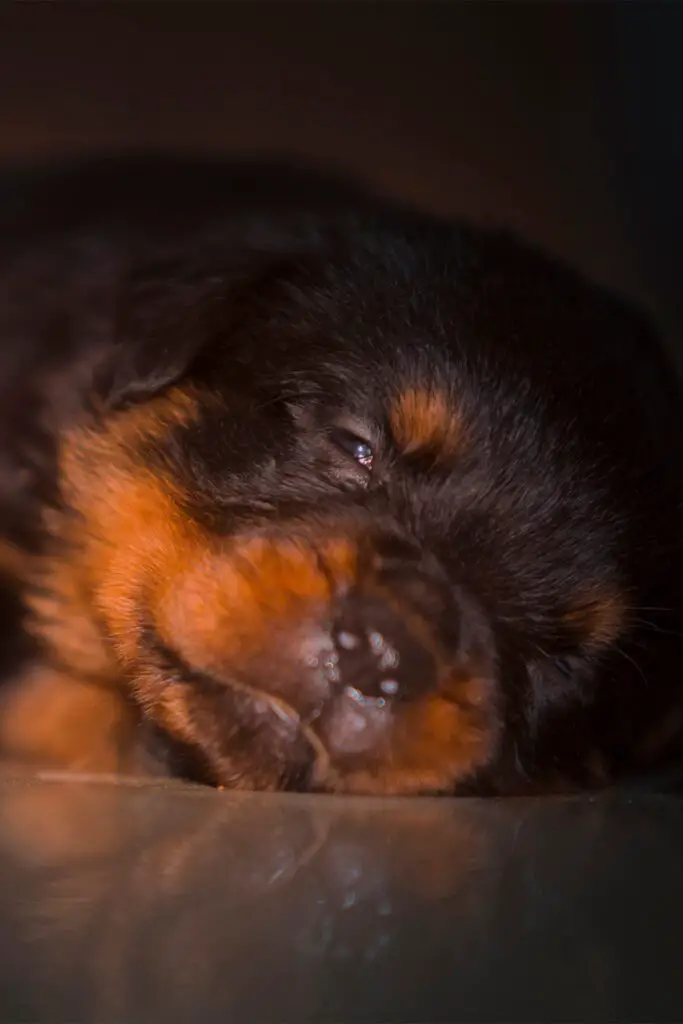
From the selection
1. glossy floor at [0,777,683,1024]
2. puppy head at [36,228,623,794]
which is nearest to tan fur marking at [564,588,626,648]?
puppy head at [36,228,623,794]

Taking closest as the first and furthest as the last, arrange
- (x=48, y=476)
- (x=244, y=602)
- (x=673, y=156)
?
(x=244, y=602) < (x=48, y=476) < (x=673, y=156)

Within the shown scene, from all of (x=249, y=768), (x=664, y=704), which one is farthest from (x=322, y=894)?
(x=664, y=704)

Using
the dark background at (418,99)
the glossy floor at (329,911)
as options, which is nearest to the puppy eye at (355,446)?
Answer: the glossy floor at (329,911)

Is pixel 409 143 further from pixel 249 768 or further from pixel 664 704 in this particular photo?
pixel 249 768

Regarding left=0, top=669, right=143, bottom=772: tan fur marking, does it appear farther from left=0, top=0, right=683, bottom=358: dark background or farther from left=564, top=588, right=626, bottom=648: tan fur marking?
left=0, top=0, right=683, bottom=358: dark background

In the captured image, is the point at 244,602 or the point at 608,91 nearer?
the point at 244,602

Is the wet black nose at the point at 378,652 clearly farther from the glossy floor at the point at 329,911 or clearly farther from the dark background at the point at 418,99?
the dark background at the point at 418,99

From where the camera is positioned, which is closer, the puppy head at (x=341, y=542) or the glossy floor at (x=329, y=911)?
the glossy floor at (x=329, y=911)
